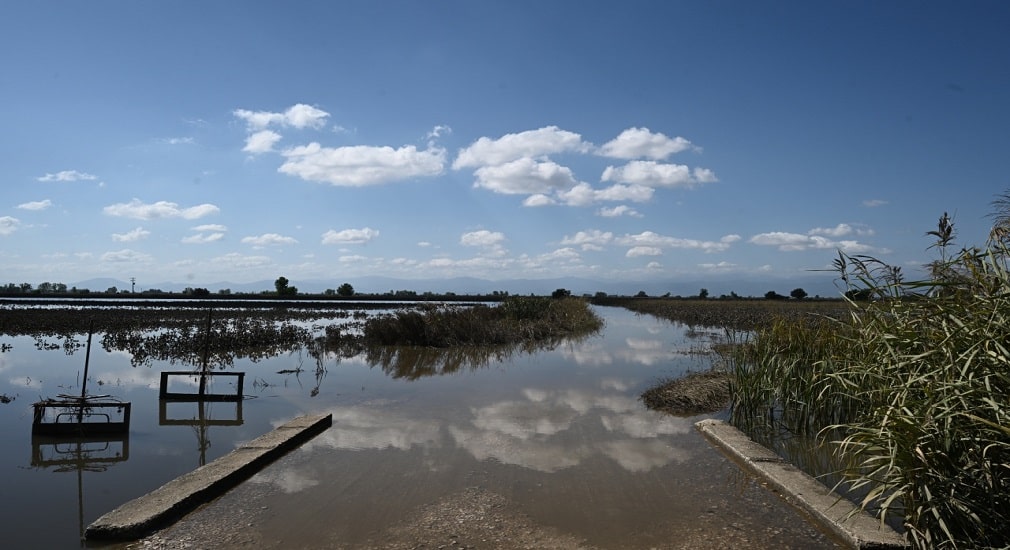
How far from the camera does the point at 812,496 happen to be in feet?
16.1

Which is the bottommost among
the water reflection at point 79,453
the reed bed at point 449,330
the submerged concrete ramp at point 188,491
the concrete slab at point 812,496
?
the water reflection at point 79,453

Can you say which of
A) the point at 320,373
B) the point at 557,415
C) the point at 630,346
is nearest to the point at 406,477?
the point at 557,415

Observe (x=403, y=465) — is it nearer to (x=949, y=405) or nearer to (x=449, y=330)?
(x=949, y=405)

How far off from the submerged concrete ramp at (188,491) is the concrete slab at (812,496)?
15.6 ft

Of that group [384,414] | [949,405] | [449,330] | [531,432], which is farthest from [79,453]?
[449,330]

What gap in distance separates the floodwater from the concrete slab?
135mm

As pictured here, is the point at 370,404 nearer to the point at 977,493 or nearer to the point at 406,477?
the point at 406,477

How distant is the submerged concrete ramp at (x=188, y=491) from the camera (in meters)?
4.21

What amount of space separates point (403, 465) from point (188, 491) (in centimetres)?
198

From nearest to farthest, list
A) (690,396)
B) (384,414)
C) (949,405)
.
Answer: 1. (949,405)
2. (384,414)
3. (690,396)

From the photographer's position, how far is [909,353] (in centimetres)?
400

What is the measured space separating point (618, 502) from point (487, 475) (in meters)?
1.33

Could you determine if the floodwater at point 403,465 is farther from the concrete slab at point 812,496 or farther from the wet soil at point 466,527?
the concrete slab at point 812,496

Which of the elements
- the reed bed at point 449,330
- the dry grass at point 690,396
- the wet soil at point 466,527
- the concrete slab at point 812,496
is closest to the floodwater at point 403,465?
the wet soil at point 466,527
